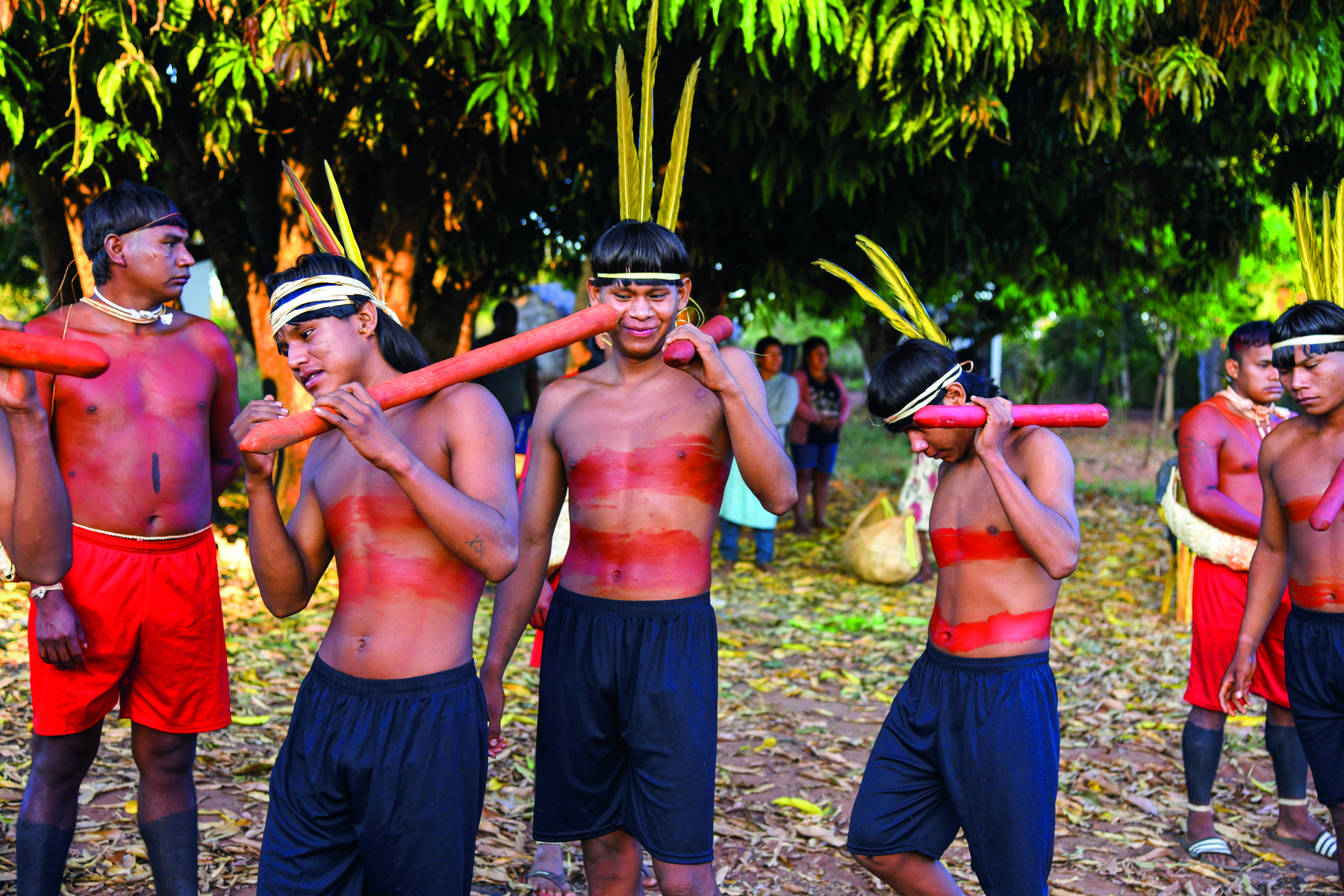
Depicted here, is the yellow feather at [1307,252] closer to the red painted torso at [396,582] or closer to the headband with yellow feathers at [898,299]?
the headband with yellow feathers at [898,299]

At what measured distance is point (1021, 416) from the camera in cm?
264

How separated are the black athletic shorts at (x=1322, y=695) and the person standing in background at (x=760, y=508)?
204 inches

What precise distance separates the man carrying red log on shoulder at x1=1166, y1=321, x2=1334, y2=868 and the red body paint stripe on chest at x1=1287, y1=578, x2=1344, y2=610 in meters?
0.54

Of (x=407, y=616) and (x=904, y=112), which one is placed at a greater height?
(x=904, y=112)

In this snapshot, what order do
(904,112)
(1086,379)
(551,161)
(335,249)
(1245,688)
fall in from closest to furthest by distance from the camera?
(335,249) → (1245,688) → (904,112) → (551,161) → (1086,379)

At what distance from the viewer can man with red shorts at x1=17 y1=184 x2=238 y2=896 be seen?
2.90 metres

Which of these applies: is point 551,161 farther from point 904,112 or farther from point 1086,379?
point 1086,379

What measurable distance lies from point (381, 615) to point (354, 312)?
667 millimetres

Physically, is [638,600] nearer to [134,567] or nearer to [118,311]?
[134,567]

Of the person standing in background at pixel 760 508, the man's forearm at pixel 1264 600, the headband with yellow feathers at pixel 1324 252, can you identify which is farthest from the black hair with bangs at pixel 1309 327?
the person standing in background at pixel 760 508

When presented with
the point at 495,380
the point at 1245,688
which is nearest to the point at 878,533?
the point at 495,380

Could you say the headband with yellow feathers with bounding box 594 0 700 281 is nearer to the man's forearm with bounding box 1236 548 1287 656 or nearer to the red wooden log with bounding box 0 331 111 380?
the red wooden log with bounding box 0 331 111 380

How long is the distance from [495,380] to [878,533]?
3.24 m

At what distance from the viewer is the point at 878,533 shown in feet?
27.9
